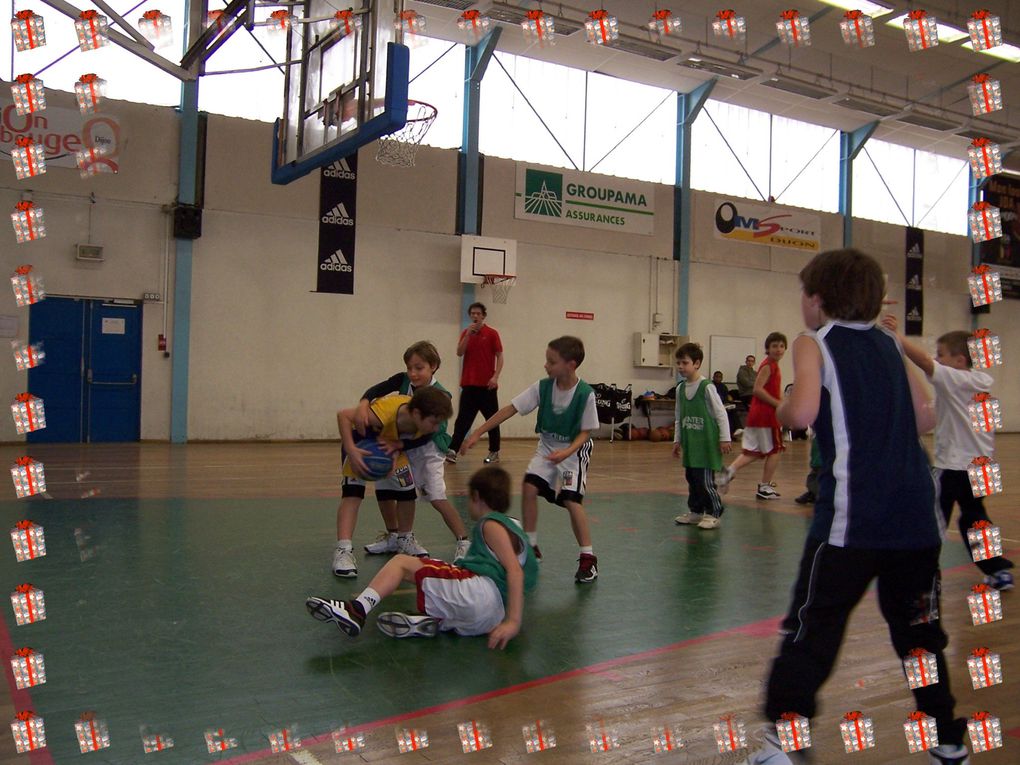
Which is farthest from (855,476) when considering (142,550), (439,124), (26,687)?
(439,124)

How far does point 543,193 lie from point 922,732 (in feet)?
46.1

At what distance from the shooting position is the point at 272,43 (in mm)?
13055

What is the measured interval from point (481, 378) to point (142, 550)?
604 centimetres

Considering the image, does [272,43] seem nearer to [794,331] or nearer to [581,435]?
[581,435]

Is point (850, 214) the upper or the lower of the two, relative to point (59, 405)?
upper

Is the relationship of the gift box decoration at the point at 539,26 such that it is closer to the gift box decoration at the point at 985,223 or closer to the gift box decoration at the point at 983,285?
the gift box decoration at the point at 985,223

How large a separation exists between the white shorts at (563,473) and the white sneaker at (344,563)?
105cm

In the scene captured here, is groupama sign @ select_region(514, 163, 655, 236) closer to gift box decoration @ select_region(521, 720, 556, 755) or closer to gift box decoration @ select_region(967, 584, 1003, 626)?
gift box decoration @ select_region(967, 584, 1003, 626)

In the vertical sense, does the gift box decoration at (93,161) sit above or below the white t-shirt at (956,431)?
above

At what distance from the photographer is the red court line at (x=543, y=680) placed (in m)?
2.50

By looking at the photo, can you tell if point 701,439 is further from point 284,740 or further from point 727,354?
point 727,354

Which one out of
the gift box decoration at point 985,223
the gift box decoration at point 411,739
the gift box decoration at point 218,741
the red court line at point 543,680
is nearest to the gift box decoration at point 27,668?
the gift box decoration at point 218,741

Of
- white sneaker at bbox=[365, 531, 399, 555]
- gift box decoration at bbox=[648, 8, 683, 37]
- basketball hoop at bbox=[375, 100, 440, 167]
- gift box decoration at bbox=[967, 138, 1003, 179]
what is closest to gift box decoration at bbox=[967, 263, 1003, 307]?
gift box decoration at bbox=[967, 138, 1003, 179]

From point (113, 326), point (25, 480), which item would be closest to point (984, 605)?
point (25, 480)
